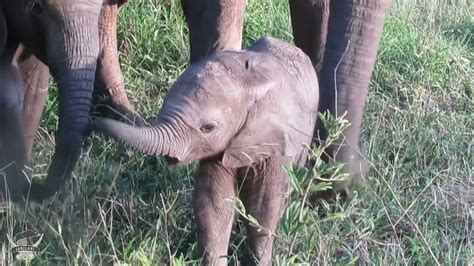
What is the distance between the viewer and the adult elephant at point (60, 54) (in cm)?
409

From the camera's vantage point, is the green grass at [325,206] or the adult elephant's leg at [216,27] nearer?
the green grass at [325,206]

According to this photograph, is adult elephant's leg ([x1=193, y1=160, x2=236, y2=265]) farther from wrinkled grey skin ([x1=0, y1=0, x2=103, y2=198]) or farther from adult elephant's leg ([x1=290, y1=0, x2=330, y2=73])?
adult elephant's leg ([x1=290, y1=0, x2=330, y2=73])

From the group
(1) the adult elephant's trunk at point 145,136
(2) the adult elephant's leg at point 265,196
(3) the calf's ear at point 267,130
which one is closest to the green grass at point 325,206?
(2) the adult elephant's leg at point 265,196

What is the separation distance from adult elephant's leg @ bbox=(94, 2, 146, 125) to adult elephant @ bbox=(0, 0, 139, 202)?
24.3 inches

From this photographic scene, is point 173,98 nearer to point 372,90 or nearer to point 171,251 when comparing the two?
point 171,251

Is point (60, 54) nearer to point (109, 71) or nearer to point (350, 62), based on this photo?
point (350, 62)

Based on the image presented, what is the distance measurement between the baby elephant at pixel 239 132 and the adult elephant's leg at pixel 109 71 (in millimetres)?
1564

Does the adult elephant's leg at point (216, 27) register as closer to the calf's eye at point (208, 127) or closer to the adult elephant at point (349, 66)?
the adult elephant at point (349, 66)

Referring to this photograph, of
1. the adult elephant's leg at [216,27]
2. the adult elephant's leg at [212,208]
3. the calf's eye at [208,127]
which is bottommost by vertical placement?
the adult elephant's leg at [212,208]

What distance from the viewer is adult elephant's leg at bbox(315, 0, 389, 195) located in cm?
407

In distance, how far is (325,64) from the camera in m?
4.14

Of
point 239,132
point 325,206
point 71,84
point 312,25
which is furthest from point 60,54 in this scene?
point 312,25

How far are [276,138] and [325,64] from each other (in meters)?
0.49

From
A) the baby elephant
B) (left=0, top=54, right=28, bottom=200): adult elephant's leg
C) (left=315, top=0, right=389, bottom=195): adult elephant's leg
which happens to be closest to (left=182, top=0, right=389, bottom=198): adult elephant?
(left=315, top=0, right=389, bottom=195): adult elephant's leg
